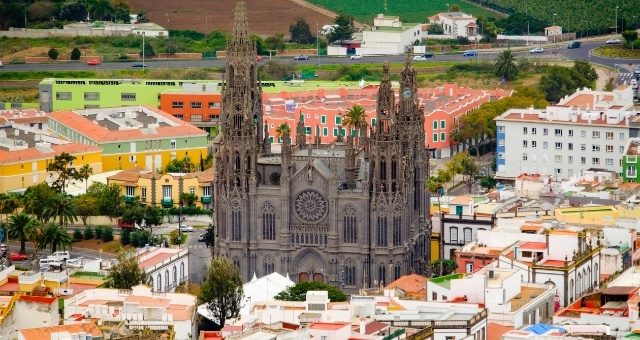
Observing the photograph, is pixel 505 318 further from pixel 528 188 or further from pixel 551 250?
pixel 528 188

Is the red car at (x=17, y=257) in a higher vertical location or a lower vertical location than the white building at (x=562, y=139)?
lower

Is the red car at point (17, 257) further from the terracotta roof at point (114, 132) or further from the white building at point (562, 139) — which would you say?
the white building at point (562, 139)

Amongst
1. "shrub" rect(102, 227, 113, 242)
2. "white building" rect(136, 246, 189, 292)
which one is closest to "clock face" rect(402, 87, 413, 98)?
"white building" rect(136, 246, 189, 292)

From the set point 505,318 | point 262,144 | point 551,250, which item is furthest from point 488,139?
point 505,318

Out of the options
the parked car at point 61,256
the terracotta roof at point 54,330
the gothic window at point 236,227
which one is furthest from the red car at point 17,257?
the terracotta roof at point 54,330

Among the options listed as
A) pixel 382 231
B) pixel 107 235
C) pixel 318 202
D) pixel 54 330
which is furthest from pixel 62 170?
pixel 54 330

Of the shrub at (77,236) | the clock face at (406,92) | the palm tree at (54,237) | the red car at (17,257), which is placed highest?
the clock face at (406,92)

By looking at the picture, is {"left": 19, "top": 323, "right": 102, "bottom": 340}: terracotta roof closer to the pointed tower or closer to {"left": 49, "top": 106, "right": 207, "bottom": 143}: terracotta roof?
the pointed tower
